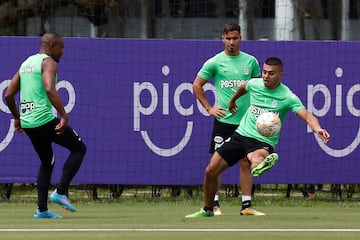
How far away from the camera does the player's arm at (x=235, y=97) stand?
12461mm

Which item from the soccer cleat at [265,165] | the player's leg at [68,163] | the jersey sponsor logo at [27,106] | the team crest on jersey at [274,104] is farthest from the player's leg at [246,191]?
the jersey sponsor logo at [27,106]

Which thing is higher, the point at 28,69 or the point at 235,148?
the point at 28,69

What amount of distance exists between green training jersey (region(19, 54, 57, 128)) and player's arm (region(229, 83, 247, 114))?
1.95 m

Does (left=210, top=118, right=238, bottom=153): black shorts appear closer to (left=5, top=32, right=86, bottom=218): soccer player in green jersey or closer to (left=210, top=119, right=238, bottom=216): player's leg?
(left=210, top=119, right=238, bottom=216): player's leg

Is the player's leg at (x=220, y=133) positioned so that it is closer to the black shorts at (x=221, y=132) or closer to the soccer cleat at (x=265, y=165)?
the black shorts at (x=221, y=132)

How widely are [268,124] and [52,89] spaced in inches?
87.4

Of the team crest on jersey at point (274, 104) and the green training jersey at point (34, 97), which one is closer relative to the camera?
the team crest on jersey at point (274, 104)

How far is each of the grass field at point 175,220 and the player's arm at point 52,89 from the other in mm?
998

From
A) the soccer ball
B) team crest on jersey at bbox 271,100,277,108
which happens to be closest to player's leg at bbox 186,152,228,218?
the soccer ball

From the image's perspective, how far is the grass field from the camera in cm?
1018

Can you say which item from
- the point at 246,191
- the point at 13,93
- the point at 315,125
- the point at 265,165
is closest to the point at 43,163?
the point at 13,93

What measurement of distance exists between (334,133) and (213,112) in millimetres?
3518

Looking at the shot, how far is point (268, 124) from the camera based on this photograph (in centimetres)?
1183

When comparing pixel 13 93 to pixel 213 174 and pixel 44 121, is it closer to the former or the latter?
pixel 44 121
